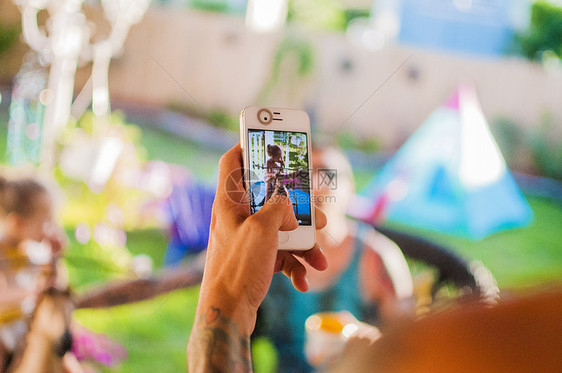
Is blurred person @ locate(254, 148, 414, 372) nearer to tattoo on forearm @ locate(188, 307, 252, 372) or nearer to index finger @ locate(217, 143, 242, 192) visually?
index finger @ locate(217, 143, 242, 192)

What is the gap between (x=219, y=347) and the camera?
47cm

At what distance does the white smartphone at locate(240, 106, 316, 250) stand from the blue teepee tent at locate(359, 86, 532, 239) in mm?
776

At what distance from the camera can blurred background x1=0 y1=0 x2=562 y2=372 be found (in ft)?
4.31

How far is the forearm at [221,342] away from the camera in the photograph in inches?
18.2

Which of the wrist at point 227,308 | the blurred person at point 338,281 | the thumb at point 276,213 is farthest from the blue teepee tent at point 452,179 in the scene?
the wrist at point 227,308

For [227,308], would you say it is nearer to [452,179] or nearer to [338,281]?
[338,281]

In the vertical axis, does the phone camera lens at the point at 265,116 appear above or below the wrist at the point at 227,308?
above

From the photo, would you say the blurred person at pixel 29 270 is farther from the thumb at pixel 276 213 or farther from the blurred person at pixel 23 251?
the thumb at pixel 276 213

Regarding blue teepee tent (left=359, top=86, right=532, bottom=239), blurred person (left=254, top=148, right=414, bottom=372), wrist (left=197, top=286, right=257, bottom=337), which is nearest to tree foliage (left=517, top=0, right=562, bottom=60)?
blue teepee tent (left=359, top=86, right=532, bottom=239)

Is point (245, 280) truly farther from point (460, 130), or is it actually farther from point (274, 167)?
point (460, 130)

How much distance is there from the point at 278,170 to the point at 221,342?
0.41m

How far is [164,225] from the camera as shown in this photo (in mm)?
1406

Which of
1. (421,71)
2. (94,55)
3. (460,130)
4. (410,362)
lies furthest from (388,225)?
(410,362)

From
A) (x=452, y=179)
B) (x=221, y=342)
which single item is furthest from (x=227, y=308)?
(x=452, y=179)
